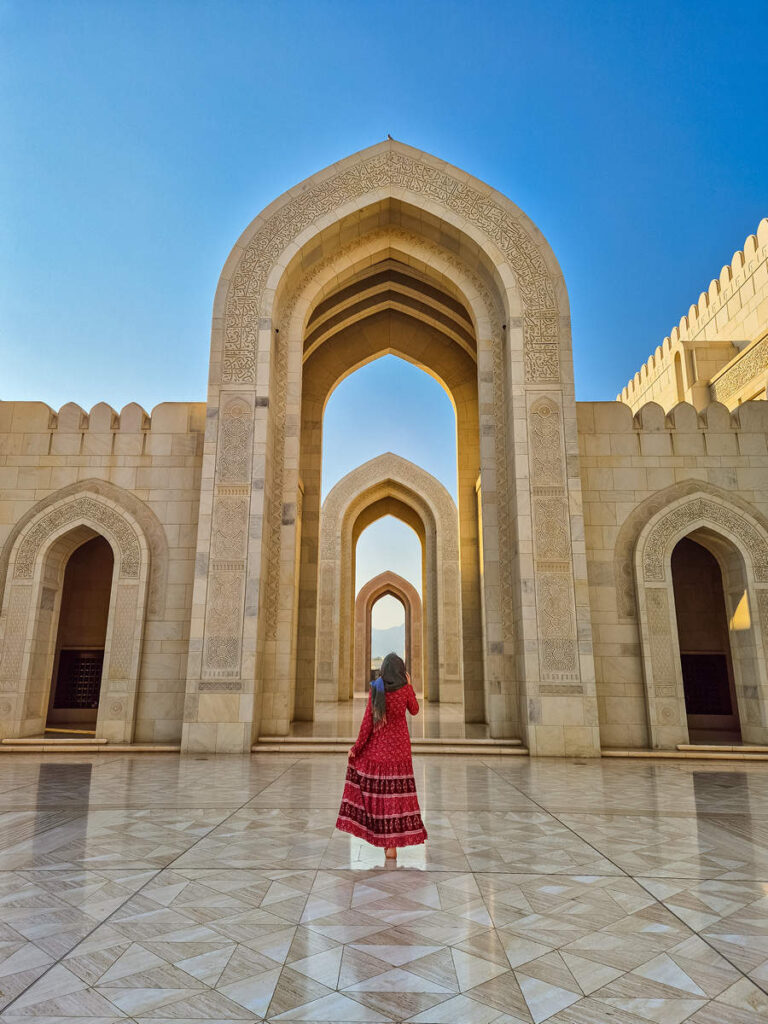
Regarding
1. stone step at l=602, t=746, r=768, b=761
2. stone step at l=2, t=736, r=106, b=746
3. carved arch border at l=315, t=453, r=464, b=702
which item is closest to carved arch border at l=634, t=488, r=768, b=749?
stone step at l=602, t=746, r=768, b=761

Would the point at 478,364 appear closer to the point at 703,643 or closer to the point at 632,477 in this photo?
the point at 632,477

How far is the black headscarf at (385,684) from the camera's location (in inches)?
142

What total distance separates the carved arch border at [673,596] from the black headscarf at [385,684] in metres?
5.33

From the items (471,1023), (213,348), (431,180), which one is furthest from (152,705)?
(431,180)

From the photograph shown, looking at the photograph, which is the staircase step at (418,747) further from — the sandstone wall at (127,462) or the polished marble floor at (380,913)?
the polished marble floor at (380,913)

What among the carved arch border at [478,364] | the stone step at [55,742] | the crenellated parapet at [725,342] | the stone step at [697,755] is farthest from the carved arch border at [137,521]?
the crenellated parapet at [725,342]

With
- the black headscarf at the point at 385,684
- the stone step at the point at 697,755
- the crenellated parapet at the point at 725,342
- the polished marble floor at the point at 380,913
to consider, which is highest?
the crenellated parapet at the point at 725,342

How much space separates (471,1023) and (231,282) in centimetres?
856

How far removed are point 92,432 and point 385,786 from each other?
710 cm

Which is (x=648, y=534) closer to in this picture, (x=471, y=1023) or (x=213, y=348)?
(x=213, y=348)

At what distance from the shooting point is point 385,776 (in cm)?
354

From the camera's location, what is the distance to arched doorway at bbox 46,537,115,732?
10.6m

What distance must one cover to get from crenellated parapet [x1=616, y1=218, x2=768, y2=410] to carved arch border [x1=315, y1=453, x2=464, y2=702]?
5708 mm

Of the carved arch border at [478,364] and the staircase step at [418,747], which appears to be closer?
the staircase step at [418,747]
